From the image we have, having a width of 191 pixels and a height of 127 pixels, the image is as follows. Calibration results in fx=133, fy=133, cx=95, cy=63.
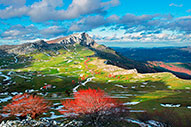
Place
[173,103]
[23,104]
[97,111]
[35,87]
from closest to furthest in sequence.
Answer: [97,111] < [23,104] < [173,103] < [35,87]

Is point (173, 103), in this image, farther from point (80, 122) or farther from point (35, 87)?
point (35, 87)

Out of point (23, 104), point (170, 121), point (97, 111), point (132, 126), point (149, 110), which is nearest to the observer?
point (97, 111)

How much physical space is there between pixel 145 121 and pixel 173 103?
32397 mm

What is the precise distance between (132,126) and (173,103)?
4062 centimetres

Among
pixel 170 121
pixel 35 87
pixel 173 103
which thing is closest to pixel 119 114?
pixel 170 121

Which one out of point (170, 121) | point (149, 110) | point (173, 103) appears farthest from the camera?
point (173, 103)

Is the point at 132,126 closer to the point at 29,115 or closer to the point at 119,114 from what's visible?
the point at 119,114

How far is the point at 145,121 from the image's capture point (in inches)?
2127

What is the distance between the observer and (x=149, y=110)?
6494 centimetres

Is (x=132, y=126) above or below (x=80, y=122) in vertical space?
below

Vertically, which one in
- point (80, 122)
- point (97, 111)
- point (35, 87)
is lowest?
point (35, 87)

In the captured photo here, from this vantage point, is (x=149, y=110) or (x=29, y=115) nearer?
(x=29, y=115)

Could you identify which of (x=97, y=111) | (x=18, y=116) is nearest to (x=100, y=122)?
(x=97, y=111)

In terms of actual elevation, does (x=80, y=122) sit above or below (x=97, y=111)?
below
